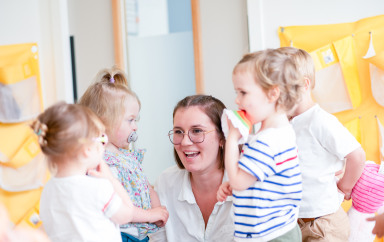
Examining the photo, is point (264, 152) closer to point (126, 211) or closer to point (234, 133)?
point (234, 133)

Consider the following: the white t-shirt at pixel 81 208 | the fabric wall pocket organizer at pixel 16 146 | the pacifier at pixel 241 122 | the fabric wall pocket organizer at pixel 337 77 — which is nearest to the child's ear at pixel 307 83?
the pacifier at pixel 241 122

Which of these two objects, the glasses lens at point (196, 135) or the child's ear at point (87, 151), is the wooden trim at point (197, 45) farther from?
the child's ear at point (87, 151)

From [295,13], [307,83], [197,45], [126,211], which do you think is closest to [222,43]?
[197,45]

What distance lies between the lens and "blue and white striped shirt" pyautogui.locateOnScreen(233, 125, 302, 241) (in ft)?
3.73

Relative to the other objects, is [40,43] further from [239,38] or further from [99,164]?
[99,164]

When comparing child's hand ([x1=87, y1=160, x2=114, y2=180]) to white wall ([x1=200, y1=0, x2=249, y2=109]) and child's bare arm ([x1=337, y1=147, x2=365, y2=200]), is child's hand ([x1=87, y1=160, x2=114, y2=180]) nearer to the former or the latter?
child's bare arm ([x1=337, y1=147, x2=365, y2=200])

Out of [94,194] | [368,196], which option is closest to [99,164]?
[94,194]

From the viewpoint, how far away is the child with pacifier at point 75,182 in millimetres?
1067

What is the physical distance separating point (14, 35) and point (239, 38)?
4.64 feet

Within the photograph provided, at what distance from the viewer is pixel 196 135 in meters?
1.64

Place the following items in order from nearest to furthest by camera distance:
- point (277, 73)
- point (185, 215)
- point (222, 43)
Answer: point (277, 73)
point (185, 215)
point (222, 43)

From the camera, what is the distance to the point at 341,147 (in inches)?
56.7

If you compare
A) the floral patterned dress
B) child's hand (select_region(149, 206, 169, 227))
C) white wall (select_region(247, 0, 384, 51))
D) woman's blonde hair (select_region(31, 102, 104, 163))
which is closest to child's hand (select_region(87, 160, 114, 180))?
woman's blonde hair (select_region(31, 102, 104, 163))

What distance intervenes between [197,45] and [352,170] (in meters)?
1.55
